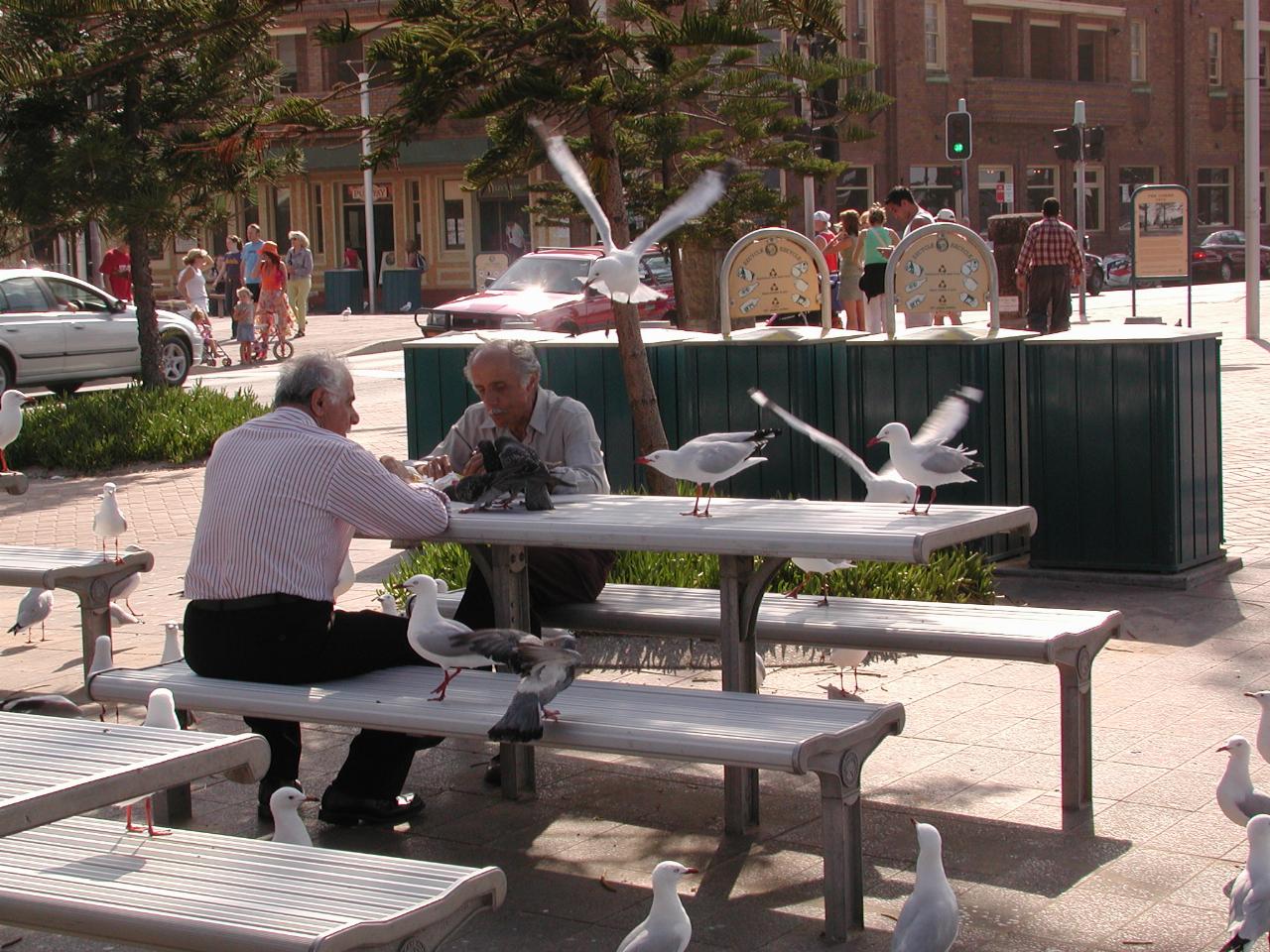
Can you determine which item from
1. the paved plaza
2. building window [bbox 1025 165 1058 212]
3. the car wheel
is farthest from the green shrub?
building window [bbox 1025 165 1058 212]

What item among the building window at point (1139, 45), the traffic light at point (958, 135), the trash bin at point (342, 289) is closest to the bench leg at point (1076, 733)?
the traffic light at point (958, 135)

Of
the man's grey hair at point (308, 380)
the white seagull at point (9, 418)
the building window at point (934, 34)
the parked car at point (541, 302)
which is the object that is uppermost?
the building window at point (934, 34)

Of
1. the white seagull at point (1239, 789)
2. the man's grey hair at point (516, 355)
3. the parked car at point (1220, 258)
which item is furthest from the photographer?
the parked car at point (1220, 258)

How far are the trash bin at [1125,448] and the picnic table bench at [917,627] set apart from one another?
2835mm

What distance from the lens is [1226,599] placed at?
8094 mm

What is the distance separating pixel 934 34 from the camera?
4909 centimetres

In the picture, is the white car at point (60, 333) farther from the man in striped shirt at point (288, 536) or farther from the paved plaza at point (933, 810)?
the man in striped shirt at point (288, 536)

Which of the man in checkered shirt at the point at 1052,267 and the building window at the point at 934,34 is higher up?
the building window at the point at 934,34

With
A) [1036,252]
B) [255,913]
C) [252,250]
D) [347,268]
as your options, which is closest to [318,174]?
[347,268]

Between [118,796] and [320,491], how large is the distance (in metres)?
1.68

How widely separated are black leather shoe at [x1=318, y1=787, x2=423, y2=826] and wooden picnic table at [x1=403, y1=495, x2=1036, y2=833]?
427 mm

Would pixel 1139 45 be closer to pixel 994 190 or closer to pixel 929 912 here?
pixel 994 190

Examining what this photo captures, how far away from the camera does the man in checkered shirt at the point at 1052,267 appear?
19.9 m

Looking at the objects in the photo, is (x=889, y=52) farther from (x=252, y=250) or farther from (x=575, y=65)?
(x=575, y=65)
